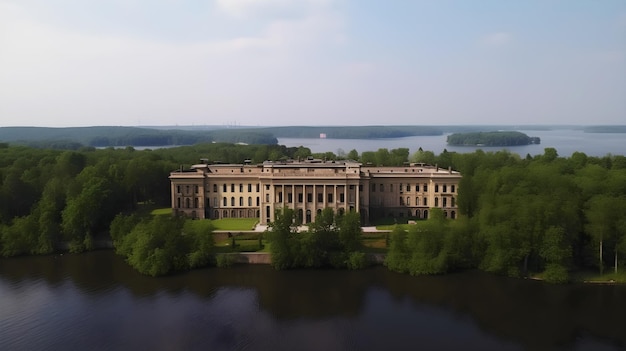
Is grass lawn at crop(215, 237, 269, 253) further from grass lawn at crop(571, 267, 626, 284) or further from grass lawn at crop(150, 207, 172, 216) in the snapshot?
grass lawn at crop(571, 267, 626, 284)

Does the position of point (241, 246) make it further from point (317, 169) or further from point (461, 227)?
point (461, 227)

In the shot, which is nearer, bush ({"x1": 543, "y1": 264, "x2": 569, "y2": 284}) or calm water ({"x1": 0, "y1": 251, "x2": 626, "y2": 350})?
calm water ({"x1": 0, "y1": 251, "x2": 626, "y2": 350})

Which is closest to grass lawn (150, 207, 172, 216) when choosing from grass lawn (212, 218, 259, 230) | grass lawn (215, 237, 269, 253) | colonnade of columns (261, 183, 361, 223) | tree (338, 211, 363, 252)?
grass lawn (212, 218, 259, 230)

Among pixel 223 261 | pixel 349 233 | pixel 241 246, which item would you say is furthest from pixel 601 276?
pixel 223 261

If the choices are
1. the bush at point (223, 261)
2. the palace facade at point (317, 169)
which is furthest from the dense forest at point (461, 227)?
the palace facade at point (317, 169)

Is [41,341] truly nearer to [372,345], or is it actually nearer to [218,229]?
[372,345]

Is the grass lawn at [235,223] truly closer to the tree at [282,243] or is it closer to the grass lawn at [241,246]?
the grass lawn at [241,246]

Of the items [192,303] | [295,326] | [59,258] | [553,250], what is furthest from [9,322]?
[553,250]

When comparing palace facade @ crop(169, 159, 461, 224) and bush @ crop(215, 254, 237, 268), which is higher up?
palace facade @ crop(169, 159, 461, 224)
